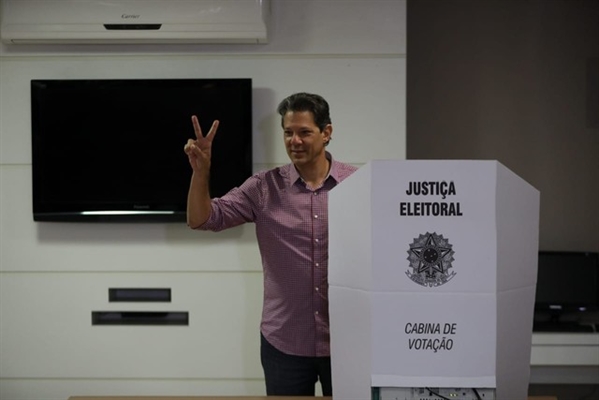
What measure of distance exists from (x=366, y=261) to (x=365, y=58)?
2.14m

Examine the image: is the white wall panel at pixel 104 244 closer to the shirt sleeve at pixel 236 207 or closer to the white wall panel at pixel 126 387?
the white wall panel at pixel 126 387

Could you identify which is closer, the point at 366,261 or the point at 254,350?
the point at 366,261

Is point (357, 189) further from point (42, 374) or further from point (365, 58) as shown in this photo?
point (42, 374)

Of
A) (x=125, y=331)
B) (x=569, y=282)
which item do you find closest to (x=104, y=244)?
(x=125, y=331)

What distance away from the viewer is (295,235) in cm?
214

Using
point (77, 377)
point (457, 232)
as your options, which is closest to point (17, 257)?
point (77, 377)

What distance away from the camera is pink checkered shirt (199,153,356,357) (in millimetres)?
2104

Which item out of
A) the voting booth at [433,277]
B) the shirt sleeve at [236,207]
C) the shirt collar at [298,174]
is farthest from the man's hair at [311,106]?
the voting booth at [433,277]

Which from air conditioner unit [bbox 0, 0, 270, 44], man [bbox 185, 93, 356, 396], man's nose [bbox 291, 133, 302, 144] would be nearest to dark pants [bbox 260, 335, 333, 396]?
man [bbox 185, 93, 356, 396]

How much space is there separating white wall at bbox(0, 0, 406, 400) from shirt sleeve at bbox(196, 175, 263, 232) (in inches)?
39.0

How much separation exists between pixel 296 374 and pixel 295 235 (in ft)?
1.37

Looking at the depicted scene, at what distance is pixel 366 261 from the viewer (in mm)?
1180

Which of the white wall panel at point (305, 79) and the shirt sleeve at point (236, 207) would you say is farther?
the white wall panel at point (305, 79)

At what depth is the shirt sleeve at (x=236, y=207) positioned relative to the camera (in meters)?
2.11
